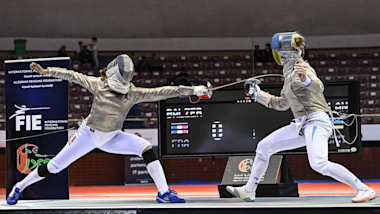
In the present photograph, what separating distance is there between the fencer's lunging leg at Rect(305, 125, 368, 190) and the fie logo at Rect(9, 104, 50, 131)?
253 cm

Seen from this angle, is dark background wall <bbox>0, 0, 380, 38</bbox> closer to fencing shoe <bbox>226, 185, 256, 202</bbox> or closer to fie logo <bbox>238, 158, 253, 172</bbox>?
fie logo <bbox>238, 158, 253, 172</bbox>

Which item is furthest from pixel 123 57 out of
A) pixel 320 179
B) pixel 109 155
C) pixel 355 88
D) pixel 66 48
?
pixel 66 48

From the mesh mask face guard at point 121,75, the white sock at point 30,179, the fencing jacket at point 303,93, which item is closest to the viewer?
the fencing jacket at point 303,93

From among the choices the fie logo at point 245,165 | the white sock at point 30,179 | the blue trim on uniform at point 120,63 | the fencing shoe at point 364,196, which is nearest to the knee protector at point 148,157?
the blue trim on uniform at point 120,63

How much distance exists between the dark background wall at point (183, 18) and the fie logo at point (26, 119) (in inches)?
395

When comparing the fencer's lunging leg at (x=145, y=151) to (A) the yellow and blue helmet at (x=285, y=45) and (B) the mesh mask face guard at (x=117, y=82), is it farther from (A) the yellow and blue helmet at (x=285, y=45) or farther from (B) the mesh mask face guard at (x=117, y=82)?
(A) the yellow and blue helmet at (x=285, y=45)

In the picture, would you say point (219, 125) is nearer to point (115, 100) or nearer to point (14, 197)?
point (115, 100)

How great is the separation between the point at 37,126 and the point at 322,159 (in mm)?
2697

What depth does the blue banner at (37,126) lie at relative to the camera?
5.24 metres

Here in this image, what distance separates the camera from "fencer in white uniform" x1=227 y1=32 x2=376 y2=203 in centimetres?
410

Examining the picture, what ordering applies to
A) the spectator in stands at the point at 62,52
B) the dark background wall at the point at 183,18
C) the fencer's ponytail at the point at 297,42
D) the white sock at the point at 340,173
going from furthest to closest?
the dark background wall at the point at 183,18 → the spectator in stands at the point at 62,52 → the fencer's ponytail at the point at 297,42 → the white sock at the point at 340,173

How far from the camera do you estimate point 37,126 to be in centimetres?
527

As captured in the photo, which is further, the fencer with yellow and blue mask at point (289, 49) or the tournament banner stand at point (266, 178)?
the tournament banner stand at point (266, 178)

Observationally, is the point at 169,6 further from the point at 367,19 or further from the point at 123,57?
the point at 123,57
